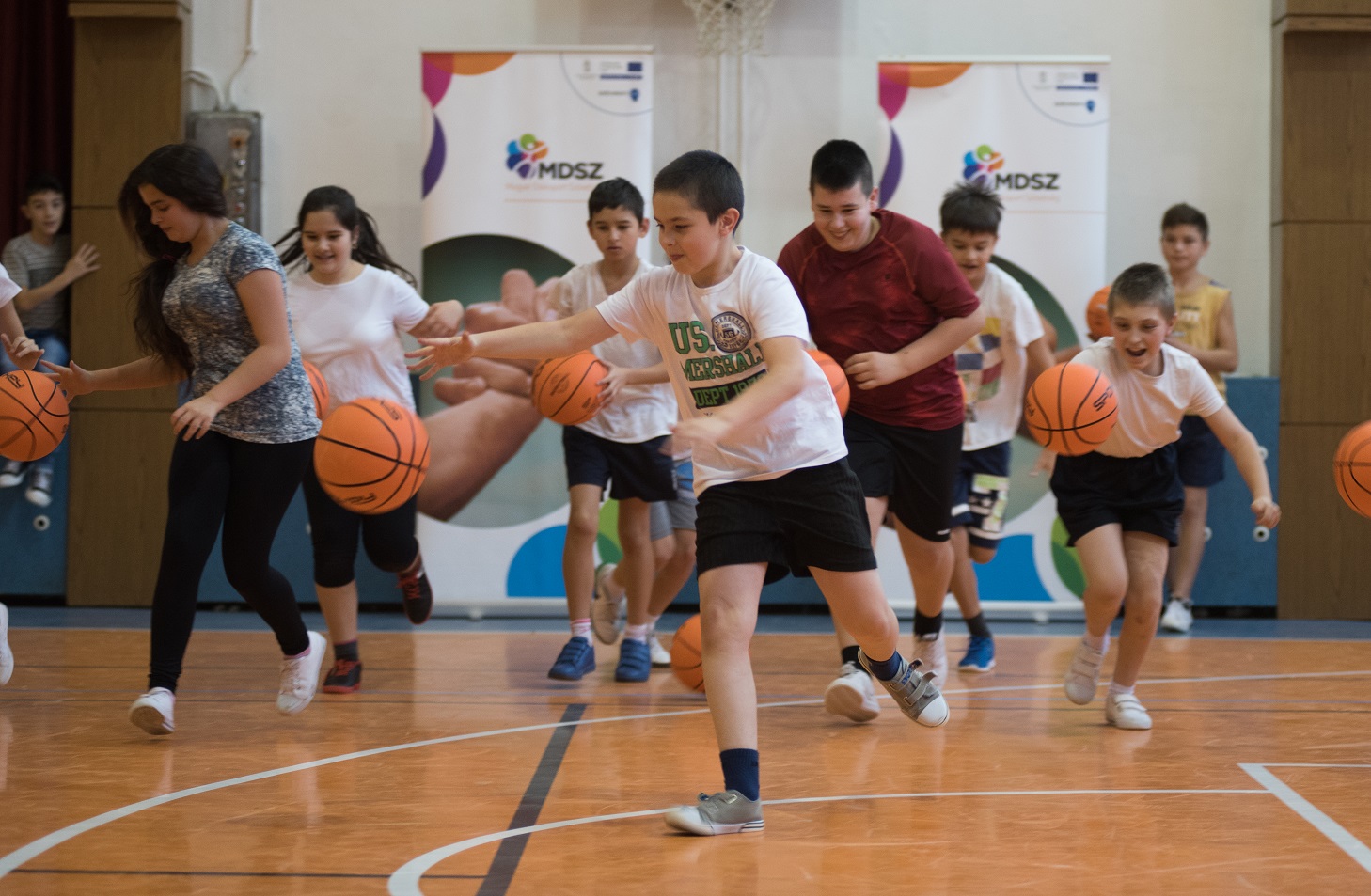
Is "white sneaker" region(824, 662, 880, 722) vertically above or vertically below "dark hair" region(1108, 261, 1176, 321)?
below

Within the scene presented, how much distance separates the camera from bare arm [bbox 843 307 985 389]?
12.5 feet

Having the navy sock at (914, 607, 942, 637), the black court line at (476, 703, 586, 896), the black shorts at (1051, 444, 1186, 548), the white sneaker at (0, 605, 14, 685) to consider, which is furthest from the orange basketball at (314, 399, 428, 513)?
the black shorts at (1051, 444, 1186, 548)

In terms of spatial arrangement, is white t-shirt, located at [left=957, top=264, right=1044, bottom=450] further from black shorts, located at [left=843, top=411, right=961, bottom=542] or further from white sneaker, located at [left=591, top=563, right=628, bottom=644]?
white sneaker, located at [left=591, top=563, right=628, bottom=644]

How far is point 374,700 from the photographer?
4676 millimetres

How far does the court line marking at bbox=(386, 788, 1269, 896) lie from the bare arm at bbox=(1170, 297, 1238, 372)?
3785mm

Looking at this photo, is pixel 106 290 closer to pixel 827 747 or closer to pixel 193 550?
pixel 193 550

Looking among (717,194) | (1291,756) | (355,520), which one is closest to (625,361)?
(355,520)

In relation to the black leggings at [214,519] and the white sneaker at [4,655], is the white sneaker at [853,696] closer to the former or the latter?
the black leggings at [214,519]

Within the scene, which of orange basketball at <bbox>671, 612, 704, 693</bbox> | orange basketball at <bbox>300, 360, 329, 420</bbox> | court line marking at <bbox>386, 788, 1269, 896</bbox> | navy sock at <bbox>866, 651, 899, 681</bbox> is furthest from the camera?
orange basketball at <bbox>300, 360, 329, 420</bbox>

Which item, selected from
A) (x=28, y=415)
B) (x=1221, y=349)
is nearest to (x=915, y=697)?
(x=28, y=415)

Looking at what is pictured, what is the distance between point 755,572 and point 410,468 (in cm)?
157

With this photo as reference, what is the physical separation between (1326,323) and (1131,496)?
12.5 ft

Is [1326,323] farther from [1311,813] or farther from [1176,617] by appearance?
[1311,813]

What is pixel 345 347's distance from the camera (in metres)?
4.81
